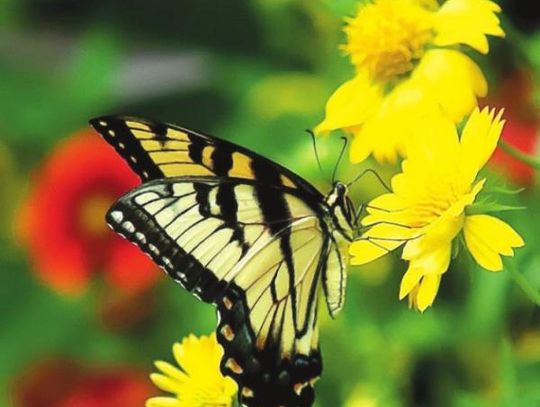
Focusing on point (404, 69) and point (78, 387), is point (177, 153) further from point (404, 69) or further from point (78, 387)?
point (78, 387)

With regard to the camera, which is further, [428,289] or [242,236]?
[242,236]

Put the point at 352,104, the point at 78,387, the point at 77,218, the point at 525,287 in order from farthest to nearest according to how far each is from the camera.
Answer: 1. the point at 77,218
2. the point at 78,387
3. the point at 352,104
4. the point at 525,287

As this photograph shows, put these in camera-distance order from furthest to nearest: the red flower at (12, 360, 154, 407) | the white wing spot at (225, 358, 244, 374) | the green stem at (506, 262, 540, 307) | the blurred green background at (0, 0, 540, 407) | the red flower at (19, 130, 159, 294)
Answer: the red flower at (19, 130, 159, 294), the red flower at (12, 360, 154, 407), the blurred green background at (0, 0, 540, 407), the white wing spot at (225, 358, 244, 374), the green stem at (506, 262, 540, 307)

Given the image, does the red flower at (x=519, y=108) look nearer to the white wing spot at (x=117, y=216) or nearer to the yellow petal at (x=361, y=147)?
the yellow petal at (x=361, y=147)

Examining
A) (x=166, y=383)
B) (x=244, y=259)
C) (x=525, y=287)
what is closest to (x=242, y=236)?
(x=244, y=259)

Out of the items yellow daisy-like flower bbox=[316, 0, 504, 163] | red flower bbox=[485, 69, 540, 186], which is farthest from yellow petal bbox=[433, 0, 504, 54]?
red flower bbox=[485, 69, 540, 186]

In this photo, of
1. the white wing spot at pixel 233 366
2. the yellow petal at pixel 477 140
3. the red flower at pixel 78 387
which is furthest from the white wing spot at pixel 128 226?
the red flower at pixel 78 387

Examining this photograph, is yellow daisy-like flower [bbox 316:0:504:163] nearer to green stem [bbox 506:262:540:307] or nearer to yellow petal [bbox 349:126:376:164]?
yellow petal [bbox 349:126:376:164]
